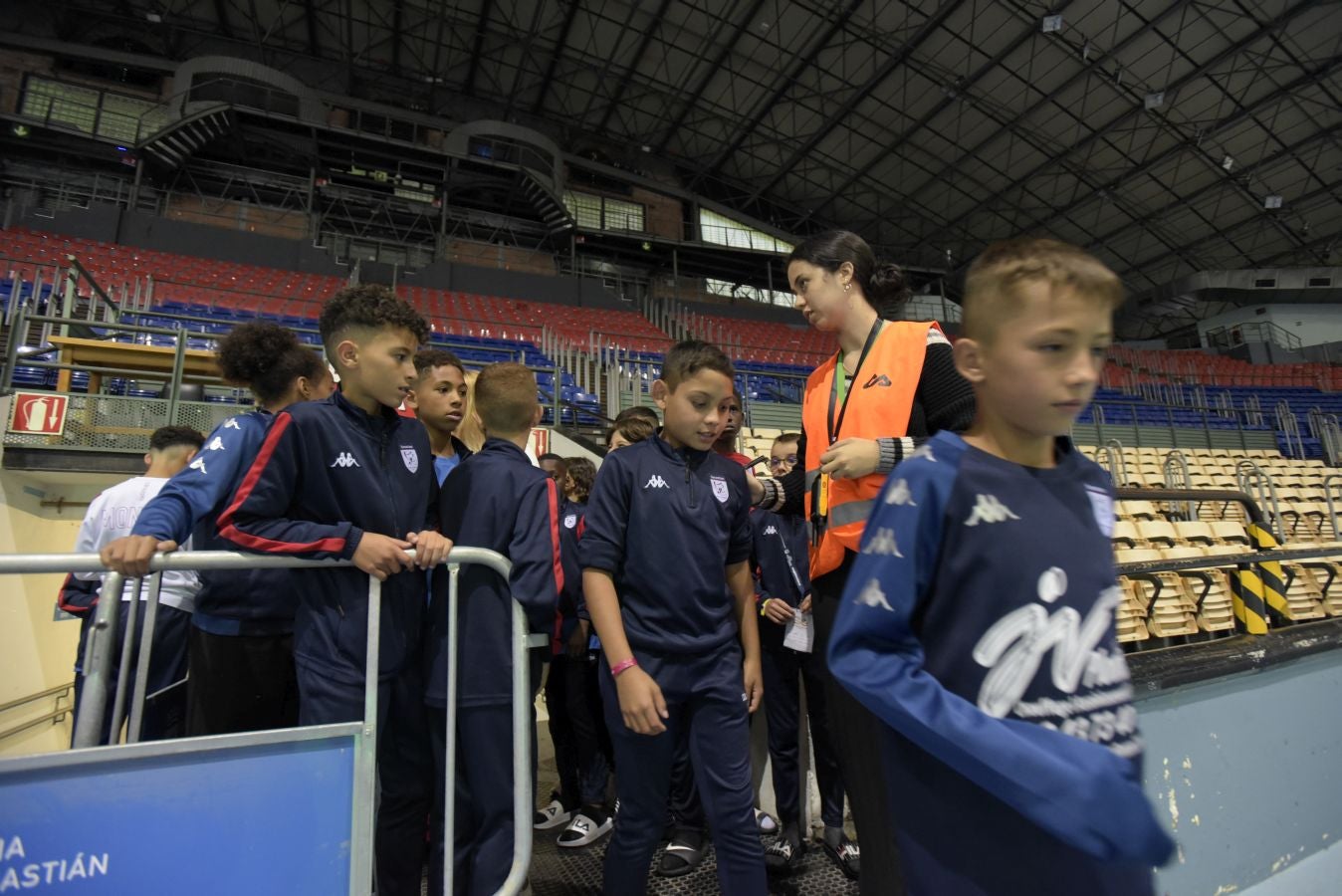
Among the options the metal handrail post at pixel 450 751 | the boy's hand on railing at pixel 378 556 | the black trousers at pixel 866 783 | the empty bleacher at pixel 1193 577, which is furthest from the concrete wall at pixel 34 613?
the empty bleacher at pixel 1193 577

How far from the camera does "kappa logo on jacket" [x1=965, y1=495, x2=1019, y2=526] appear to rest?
0.76 meters

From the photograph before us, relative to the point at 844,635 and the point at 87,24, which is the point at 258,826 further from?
the point at 87,24

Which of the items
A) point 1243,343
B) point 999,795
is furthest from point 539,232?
point 1243,343

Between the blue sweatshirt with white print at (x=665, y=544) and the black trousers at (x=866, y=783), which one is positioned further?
the blue sweatshirt with white print at (x=665, y=544)

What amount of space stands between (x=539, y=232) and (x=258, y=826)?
18506mm

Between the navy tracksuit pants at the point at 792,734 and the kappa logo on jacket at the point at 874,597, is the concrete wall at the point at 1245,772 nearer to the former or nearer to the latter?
the navy tracksuit pants at the point at 792,734

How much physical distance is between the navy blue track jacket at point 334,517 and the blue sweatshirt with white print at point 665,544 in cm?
54

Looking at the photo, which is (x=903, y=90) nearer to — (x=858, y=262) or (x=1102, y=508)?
(x=858, y=262)

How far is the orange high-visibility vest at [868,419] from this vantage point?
127 centimetres

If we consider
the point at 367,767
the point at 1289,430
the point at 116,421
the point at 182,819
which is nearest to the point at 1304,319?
the point at 1289,430

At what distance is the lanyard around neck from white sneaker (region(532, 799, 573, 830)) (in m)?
2.35

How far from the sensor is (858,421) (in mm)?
1351

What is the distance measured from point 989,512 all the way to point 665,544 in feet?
3.46

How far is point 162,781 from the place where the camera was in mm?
1252
